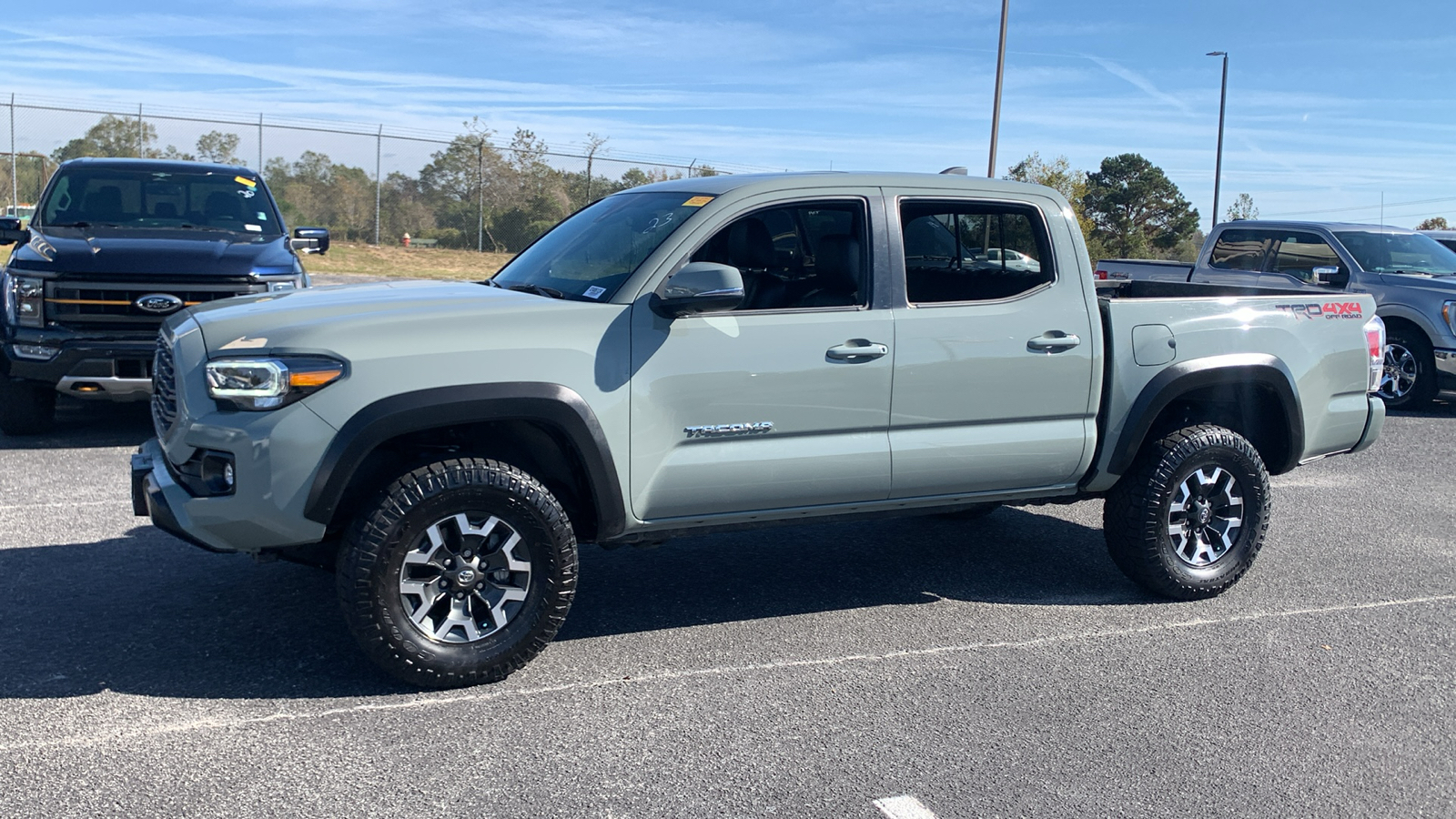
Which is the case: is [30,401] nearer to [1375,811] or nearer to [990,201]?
[990,201]

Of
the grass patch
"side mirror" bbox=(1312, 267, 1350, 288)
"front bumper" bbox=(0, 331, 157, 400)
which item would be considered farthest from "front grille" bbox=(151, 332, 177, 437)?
the grass patch

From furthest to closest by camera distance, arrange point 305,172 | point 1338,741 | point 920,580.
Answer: point 305,172, point 920,580, point 1338,741

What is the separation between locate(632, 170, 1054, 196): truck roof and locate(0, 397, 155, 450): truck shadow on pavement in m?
5.12

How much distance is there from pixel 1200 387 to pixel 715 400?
2393mm

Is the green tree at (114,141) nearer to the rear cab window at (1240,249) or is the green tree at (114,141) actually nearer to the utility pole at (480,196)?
the utility pole at (480,196)

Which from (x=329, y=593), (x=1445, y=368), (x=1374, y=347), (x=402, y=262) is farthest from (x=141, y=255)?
(x=402, y=262)

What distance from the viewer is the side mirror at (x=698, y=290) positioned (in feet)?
14.3

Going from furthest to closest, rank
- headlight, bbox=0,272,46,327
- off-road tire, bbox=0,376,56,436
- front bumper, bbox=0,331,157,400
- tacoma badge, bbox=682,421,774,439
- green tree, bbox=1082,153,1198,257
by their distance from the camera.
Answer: green tree, bbox=1082,153,1198,257, off-road tire, bbox=0,376,56,436, headlight, bbox=0,272,46,327, front bumper, bbox=0,331,157,400, tacoma badge, bbox=682,421,774,439

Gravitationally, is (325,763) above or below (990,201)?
below

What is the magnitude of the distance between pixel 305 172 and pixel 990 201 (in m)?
26.2

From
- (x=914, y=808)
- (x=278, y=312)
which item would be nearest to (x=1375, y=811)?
(x=914, y=808)

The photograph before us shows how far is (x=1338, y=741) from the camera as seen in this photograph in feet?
13.1

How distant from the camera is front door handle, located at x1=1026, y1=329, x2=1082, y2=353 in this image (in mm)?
5070

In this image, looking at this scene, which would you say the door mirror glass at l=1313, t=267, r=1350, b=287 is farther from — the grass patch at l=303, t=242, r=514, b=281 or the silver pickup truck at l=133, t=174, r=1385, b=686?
the grass patch at l=303, t=242, r=514, b=281
